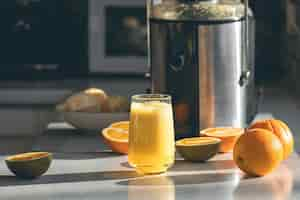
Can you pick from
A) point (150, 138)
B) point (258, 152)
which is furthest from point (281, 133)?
point (150, 138)

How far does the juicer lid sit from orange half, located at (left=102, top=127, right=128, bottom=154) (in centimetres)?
28

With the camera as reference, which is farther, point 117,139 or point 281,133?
point 117,139

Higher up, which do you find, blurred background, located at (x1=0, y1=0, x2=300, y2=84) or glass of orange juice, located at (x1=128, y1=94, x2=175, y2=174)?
blurred background, located at (x1=0, y1=0, x2=300, y2=84)

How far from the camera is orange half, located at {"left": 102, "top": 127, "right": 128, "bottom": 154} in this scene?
203cm

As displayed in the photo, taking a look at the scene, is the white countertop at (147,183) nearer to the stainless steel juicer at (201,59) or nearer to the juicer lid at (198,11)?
the stainless steel juicer at (201,59)

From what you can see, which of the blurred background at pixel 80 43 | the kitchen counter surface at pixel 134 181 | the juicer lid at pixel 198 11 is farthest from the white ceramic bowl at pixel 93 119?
the blurred background at pixel 80 43

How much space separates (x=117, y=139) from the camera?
2037 mm

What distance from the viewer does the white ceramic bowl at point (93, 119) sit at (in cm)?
227

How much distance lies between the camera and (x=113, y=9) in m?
3.49

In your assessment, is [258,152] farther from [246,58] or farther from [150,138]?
[246,58]

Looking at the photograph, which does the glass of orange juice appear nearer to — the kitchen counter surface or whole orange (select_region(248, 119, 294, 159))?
the kitchen counter surface

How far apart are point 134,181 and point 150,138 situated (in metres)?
0.09

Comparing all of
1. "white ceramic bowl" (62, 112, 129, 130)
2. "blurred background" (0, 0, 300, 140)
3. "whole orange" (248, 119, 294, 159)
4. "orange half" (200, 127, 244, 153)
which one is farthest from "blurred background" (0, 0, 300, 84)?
"whole orange" (248, 119, 294, 159)

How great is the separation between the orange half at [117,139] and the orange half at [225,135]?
6.7 inches
